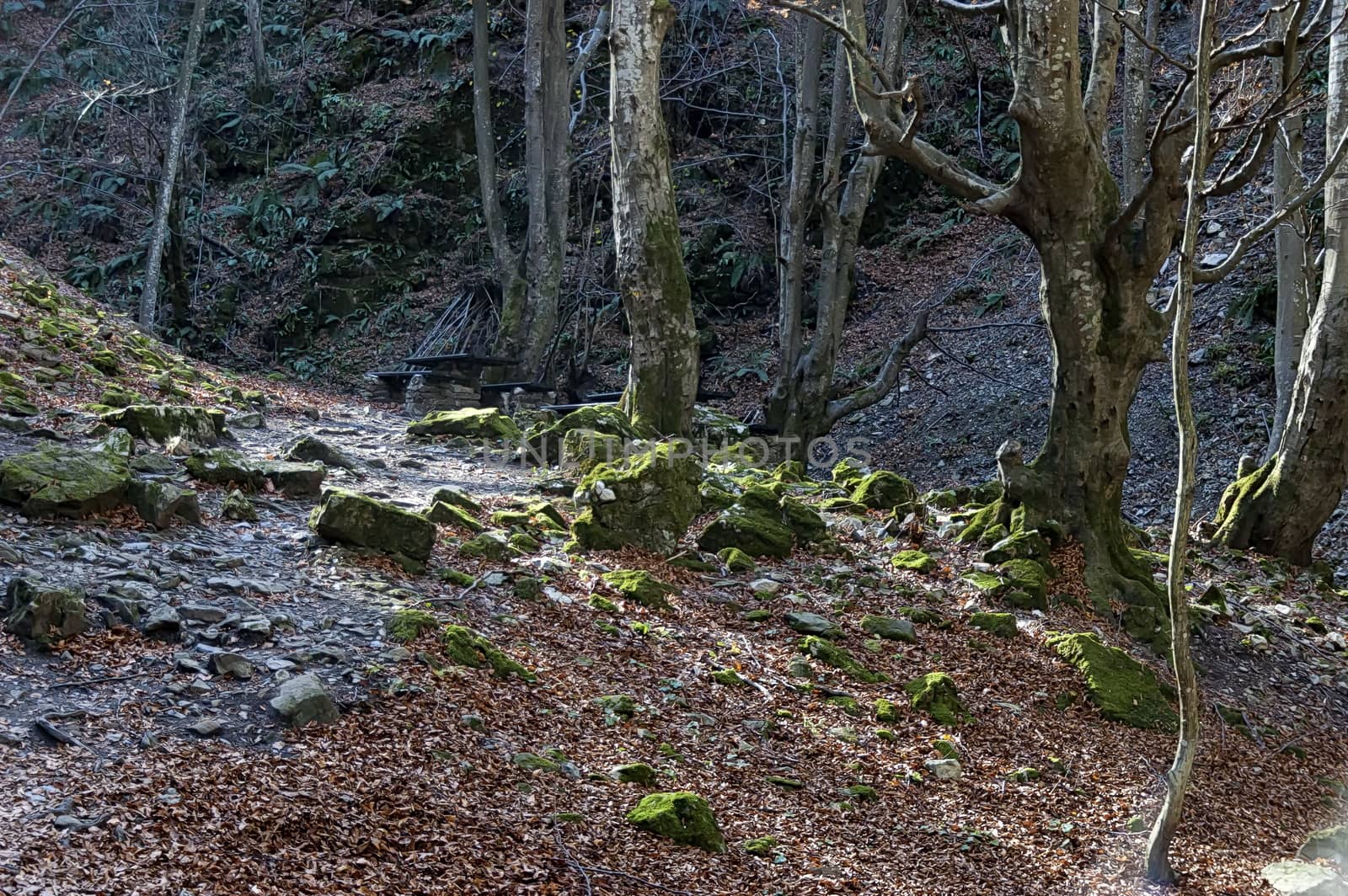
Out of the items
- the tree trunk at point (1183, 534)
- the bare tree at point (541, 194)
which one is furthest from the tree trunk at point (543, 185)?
the tree trunk at point (1183, 534)

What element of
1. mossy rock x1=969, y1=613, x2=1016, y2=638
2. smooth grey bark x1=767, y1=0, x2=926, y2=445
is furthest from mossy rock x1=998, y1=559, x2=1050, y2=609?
smooth grey bark x1=767, y1=0, x2=926, y2=445

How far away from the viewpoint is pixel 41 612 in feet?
13.7

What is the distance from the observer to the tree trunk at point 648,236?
8875mm

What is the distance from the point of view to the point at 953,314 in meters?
17.5

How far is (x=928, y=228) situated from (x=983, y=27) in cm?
560

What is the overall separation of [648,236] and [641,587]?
3688 millimetres

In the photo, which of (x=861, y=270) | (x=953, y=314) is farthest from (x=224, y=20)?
(x=953, y=314)

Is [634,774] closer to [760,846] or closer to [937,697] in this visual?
[760,846]

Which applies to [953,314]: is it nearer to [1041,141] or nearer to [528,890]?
[1041,141]

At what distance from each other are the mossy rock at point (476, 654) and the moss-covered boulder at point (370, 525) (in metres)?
0.86

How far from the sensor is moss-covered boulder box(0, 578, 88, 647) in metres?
4.15

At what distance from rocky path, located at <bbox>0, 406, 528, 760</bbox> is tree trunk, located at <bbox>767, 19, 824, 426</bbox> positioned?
7329 millimetres

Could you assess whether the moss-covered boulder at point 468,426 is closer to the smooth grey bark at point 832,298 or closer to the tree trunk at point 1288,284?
the smooth grey bark at point 832,298

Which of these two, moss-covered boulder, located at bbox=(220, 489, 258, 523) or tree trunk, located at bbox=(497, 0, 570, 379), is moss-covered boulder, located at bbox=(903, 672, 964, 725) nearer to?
moss-covered boulder, located at bbox=(220, 489, 258, 523)
